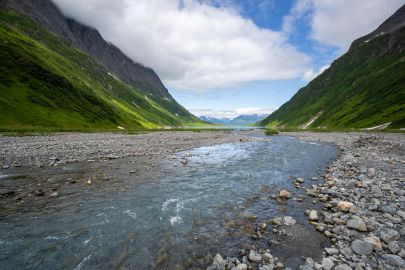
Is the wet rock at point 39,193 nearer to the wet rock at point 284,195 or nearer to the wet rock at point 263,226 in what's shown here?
the wet rock at point 263,226

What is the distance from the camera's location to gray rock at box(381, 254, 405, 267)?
7883 mm

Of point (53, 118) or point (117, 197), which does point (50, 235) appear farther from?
point (53, 118)

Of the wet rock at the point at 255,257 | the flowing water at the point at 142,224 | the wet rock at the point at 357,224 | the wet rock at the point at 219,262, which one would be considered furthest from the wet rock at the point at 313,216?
the wet rock at the point at 219,262

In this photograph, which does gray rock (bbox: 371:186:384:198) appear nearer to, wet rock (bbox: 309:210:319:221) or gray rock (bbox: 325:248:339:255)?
wet rock (bbox: 309:210:319:221)

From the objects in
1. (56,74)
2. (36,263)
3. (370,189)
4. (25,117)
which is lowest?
(36,263)

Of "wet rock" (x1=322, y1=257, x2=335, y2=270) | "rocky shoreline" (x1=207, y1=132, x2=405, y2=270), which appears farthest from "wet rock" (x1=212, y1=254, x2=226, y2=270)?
"wet rock" (x1=322, y1=257, x2=335, y2=270)

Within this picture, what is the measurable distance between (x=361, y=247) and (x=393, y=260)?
1018mm

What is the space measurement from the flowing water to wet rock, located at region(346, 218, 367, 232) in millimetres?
1850

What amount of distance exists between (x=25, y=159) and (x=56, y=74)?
411ft

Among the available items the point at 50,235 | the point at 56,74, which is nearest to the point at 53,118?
the point at 56,74

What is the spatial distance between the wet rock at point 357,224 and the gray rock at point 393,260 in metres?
2.09

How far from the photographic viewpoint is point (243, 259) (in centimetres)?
888

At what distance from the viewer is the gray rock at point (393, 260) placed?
25.9ft

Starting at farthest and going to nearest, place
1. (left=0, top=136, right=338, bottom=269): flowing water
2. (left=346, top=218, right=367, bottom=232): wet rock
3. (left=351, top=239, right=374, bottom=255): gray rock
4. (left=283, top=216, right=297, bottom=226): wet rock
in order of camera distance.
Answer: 1. (left=283, top=216, right=297, bottom=226): wet rock
2. (left=346, top=218, right=367, bottom=232): wet rock
3. (left=0, top=136, right=338, bottom=269): flowing water
4. (left=351, top=239, right=374, bottom=255): gray rock
